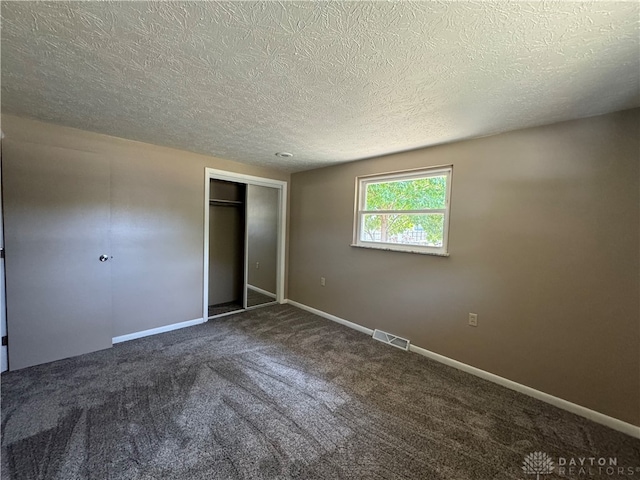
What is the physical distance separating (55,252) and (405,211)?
3.59 meters

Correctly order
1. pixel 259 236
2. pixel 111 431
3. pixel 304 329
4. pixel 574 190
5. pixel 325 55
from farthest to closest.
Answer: pixel 259 236
pixel 304 329
pixel 574 190
pixel 111 431
pixel 325 55

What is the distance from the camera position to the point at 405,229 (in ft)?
10.2

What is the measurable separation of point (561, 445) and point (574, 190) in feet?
5.83

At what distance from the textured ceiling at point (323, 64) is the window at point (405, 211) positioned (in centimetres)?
66

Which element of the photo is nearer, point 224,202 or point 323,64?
point 323,64

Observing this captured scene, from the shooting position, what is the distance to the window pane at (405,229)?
2.86m

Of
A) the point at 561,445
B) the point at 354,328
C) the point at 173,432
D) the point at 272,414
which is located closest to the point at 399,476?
the point at 272,414

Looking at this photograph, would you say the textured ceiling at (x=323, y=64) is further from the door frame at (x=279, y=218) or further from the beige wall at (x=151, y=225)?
the door frame at (x=279, y=218)

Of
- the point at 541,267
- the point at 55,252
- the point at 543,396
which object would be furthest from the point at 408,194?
the point at 55,252

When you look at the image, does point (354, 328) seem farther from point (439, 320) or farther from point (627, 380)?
point (627, 380)

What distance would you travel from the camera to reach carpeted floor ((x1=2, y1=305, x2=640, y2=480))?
1.48 meters

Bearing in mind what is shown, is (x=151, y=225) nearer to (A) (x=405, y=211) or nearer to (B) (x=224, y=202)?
(B) (x=224, y=202)

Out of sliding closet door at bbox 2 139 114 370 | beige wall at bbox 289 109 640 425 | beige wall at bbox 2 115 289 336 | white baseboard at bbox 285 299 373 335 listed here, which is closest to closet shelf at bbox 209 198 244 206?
beige wall at bbox 2 115 289 336

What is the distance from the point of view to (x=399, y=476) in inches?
56.9
